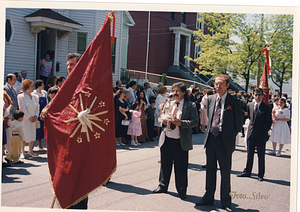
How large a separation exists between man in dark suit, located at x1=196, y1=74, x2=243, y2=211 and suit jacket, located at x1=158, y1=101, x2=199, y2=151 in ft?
1.11

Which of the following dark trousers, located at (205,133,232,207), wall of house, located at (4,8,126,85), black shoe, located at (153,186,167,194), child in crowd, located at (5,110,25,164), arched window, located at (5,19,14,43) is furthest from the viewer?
wall of house, located at (4,8,126,85)

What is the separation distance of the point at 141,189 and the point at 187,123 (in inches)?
67.2

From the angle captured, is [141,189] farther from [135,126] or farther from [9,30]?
[9,30]

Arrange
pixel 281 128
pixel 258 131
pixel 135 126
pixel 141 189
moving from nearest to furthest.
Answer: pixel 141 189 → pixel 258 131 → pixel 281 128 → pixel 135 126

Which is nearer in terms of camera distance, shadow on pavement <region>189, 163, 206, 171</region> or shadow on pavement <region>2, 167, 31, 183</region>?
shadow on pavement <region>2, 167, 31, 183</region>

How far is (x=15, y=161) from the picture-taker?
720 cm

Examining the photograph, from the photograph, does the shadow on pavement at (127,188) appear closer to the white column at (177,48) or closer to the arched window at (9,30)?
the arched window at (9,30)

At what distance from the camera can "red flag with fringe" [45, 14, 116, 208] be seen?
3.86 m

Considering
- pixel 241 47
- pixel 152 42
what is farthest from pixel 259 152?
pixel 152 42

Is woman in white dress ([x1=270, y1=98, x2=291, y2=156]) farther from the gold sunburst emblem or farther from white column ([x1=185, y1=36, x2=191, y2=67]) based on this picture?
white column ([x1=185, y1=36, x2=191, y2=67])

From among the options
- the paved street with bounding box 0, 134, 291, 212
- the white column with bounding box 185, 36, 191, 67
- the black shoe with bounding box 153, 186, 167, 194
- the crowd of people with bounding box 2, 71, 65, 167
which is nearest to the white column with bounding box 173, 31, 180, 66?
the white column with bounding box 185, 36, 191, 67

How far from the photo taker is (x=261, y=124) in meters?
7.47

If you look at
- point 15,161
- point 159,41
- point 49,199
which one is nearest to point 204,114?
point 15,161

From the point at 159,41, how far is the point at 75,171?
23.7m
